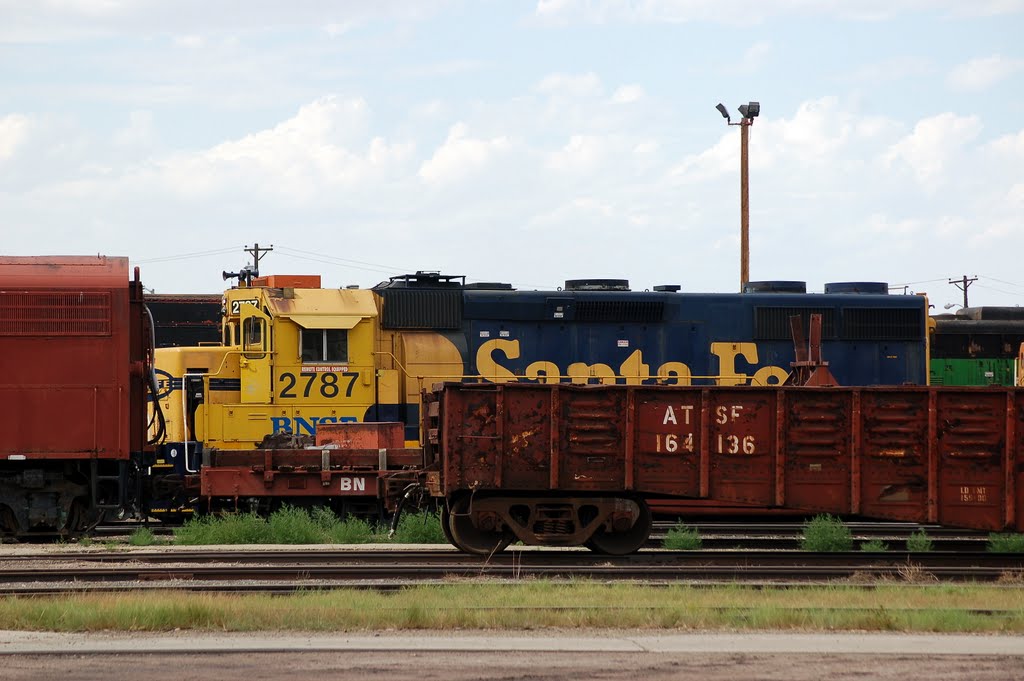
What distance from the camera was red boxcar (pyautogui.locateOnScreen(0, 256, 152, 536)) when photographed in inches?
592

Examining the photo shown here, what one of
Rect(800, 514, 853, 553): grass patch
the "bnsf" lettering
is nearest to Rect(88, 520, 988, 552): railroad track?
Rect(800, 514, 853, 553): grass patch

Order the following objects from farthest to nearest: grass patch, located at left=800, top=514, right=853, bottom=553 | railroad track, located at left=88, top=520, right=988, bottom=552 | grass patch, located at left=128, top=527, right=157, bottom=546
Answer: railroad track, located at left=88, top=520, right=988, bottom=552, grass patch, located at left=128, top=527, right=157, bottom=546, grass patch, located at left=800, top=514, right=853, bottom=553

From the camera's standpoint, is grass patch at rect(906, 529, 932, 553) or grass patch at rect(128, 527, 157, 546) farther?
grass patch at rect(128, 527, 157, 546)

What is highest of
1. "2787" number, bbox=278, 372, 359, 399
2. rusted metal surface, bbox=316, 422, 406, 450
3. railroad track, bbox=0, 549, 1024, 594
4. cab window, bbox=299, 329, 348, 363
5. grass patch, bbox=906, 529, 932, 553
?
cab window, bbox=299, 329, 348, 363

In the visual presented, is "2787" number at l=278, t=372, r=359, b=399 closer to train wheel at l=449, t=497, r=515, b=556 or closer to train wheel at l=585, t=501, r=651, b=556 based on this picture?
train wheel at l=449, t=497, r=515, b=556

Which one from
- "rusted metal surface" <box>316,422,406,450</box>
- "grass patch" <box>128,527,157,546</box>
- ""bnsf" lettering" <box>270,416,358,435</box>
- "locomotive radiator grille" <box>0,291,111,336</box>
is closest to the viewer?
"locomotive radiator grille" <box>0,291,111,336</box>

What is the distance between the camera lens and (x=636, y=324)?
19438mm

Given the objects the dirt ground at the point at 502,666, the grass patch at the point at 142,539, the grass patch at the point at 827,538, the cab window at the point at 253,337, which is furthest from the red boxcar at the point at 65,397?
the grass patch at the point at 827,538

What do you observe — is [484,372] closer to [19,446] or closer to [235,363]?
[235,363]

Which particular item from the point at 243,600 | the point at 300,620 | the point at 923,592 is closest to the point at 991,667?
the point at 923,592

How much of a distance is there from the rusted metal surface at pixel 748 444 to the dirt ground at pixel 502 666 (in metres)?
5.37

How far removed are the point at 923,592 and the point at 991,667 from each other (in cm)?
325

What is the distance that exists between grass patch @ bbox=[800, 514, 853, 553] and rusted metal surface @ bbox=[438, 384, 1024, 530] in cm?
208

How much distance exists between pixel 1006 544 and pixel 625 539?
536 centimetres
